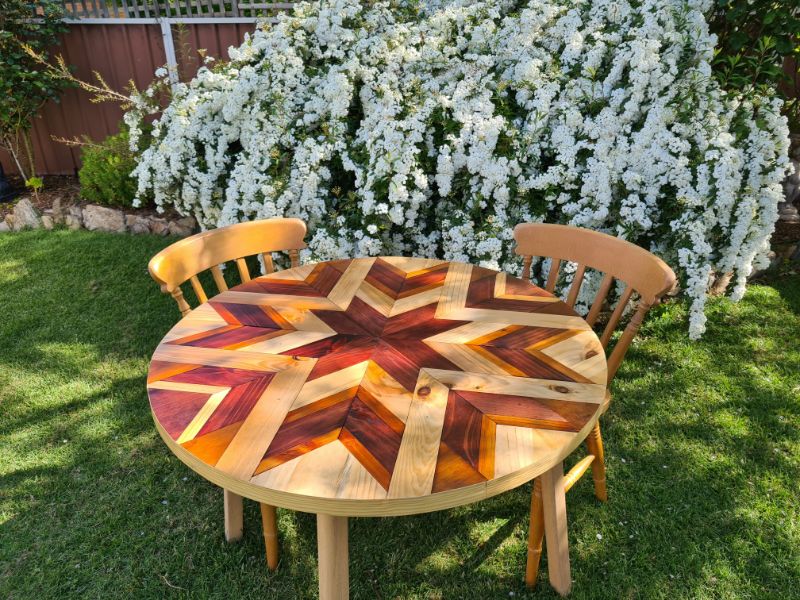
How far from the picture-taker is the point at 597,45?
291 cm

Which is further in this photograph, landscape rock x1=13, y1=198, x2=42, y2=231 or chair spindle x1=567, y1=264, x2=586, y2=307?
landscape rock x1=13, y1=198, x2=42, y2=231

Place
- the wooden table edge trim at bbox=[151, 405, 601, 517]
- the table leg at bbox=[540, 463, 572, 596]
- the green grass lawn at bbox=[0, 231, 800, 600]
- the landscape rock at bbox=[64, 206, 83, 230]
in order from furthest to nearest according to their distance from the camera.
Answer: the landscape rock at bbox=[64, 206, 83, 230] → the green grass lawn at bbox=[0, 231, 800, 600] → the table leg at bbox=[540, 463, 572, 596] → the wooden table edge trim at bbox=[151, 405, 601, 517]

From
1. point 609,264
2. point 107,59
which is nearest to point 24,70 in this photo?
point 107,59

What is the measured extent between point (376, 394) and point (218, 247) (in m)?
1.05

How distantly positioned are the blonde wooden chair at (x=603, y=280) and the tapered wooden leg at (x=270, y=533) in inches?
33.7

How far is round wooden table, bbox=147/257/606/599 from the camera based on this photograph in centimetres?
108

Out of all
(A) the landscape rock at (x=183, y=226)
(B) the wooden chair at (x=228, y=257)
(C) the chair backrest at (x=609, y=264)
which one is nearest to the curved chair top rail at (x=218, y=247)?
(B) the wooden chair at (x=228, y=257)

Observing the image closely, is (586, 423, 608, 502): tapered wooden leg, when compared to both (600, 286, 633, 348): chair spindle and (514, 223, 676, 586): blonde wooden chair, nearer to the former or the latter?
(514, 223, 676, 586): blonde wooden chair

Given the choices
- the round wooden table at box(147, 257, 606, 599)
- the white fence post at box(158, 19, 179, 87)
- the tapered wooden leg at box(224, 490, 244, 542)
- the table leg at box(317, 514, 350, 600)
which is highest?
the white fence post at box(158, 19, 179, 87)

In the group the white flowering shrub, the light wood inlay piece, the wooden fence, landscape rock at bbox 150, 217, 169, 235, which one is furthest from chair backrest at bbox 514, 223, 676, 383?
the wooden fence

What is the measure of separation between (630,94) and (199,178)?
2402 mm

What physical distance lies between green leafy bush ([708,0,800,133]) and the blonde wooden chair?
1622 mm

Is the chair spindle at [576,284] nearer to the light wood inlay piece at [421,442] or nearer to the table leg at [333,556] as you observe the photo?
the light wood inlay piece at [421,442]

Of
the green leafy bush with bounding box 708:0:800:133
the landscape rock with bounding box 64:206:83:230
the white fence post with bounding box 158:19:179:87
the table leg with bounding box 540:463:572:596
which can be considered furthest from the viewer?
the white fence post with bounding box 158:19:179:87
